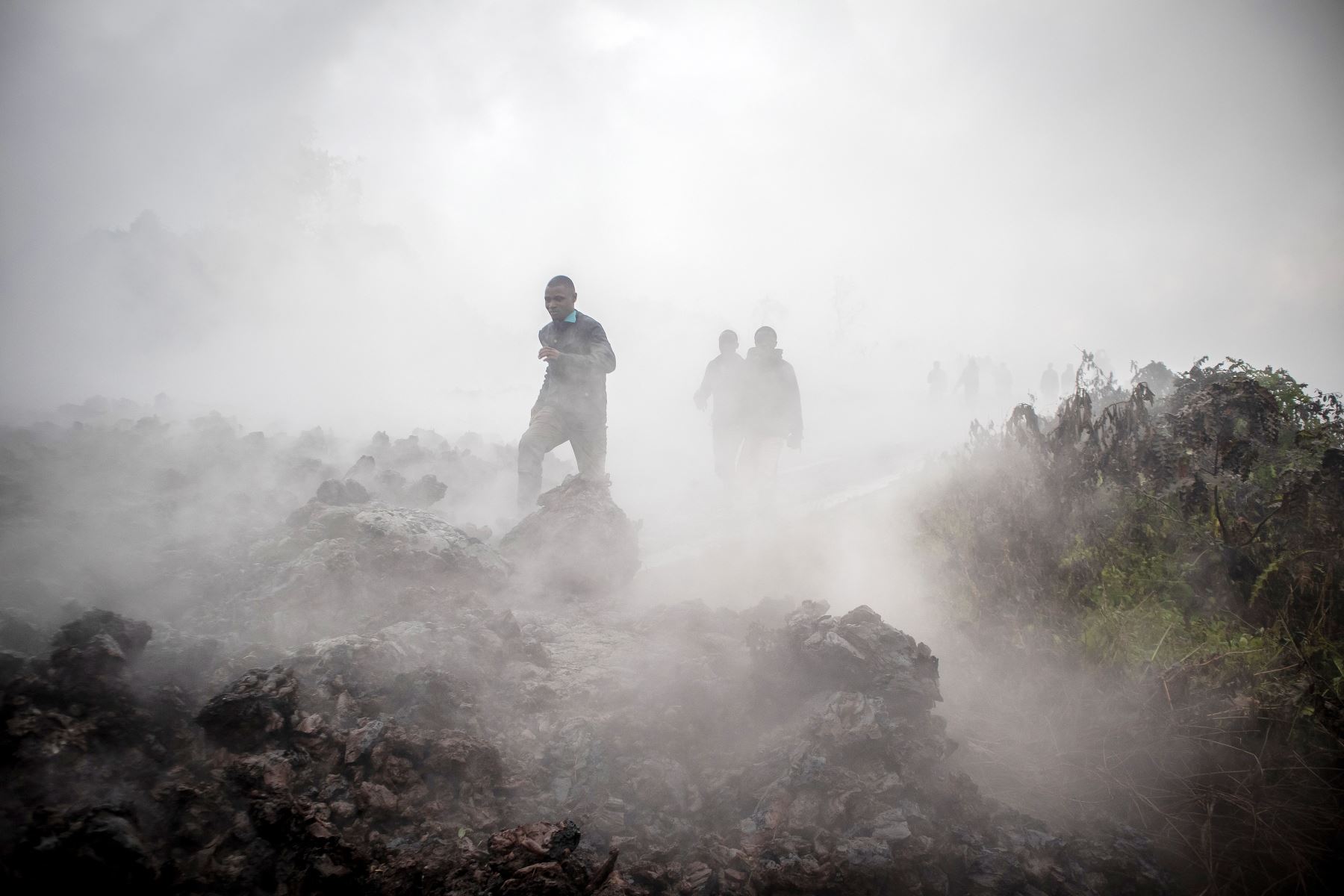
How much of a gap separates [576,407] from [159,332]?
840 inches

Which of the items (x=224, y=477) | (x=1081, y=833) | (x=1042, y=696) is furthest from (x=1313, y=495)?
(x=224, y=477)

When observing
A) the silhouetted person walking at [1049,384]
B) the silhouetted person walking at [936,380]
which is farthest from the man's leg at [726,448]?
the silhouetted person walking at [1049,384]

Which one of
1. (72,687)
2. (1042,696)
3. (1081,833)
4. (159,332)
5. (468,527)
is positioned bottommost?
(1081,833)

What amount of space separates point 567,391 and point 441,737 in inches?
149

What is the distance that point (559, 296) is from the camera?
5.30 m

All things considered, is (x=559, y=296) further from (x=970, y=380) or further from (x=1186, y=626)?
(x=970, y=380)

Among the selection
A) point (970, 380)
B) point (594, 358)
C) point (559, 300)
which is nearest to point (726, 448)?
point (594, 358)

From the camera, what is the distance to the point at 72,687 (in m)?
1.85

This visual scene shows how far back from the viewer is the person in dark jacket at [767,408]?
807 cm

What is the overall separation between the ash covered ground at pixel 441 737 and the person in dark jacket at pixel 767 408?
14.6 feet

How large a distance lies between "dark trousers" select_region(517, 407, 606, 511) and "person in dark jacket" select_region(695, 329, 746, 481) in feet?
9.85

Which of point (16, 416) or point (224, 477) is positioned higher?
point (16, 416)

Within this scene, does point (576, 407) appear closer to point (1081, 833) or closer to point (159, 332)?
point (1081, 833)

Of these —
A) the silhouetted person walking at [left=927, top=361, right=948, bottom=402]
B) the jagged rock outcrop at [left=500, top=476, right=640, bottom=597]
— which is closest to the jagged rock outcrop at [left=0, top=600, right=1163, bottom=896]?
the jagged rock outcrop at [left=500, top=476, right=640, bottom=597]
